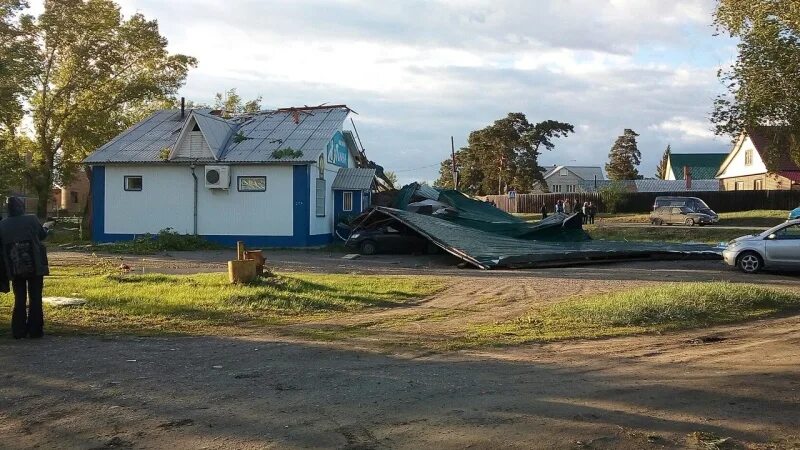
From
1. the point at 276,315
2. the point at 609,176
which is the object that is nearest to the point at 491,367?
the point at 276,315

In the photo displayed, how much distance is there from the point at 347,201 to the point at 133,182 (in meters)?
9.13

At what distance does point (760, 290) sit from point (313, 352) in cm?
861

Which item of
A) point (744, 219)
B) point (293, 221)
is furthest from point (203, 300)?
point (744, 219)

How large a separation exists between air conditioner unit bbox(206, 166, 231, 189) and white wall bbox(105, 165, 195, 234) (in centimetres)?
126

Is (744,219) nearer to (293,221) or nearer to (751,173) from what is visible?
(751,173)

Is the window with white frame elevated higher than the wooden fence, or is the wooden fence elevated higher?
the window with white frame

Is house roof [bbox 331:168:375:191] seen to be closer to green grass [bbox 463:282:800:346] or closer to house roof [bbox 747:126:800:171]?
house roof [bbox 747:126:800:171]

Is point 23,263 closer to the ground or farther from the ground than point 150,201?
closer to the ground

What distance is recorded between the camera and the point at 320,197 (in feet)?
99.7

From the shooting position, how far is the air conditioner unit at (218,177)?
93.9ft

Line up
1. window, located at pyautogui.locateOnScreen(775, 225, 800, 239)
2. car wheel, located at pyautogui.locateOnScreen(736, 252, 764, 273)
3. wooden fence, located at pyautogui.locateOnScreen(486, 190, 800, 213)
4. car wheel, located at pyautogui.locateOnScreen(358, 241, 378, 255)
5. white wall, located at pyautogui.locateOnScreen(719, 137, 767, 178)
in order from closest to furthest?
window, located at pyautogui.locateOnScreen(775, 225, 800, 239)
car wheel, located at pyautogui.locateOnScreen(736, 252, 764, 273)
car wheel, located at pyautogui.locateOnScreen(358, 241, 378, 255)
wooden fence, located at pyautogui.locateOnScreen(486, 190, 800, 213)
white wall, located at pyautogui.locateOnScreen(719, 137, 767, 178)

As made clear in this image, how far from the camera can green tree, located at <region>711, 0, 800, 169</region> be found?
581 inches

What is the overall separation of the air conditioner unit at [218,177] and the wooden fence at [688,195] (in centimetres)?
3147

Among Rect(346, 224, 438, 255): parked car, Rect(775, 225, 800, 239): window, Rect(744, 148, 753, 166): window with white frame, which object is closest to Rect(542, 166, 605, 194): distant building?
Rect(744, 148, 753, 166): window with white frame
